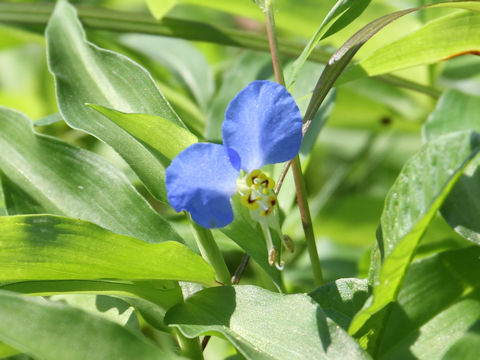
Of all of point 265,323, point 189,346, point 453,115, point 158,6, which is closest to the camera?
point 265,323

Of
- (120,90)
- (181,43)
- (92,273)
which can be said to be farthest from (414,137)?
(92,273)

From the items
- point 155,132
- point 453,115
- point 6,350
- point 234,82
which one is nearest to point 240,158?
point 155,132

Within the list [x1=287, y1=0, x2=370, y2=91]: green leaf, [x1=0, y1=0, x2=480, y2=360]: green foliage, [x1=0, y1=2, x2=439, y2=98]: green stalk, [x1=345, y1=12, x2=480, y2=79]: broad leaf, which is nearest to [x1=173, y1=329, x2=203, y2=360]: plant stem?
[x1=0, y1=0, x2=480, y2=360]: green foliage

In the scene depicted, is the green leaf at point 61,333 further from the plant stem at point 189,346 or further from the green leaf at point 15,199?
the green leaf at point 15,199

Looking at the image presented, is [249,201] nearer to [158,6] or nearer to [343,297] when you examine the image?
[343,297]

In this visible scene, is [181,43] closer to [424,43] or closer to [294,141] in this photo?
[424,43]

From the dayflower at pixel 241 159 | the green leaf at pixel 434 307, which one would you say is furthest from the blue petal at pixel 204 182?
the green leaf at pixel 434 307

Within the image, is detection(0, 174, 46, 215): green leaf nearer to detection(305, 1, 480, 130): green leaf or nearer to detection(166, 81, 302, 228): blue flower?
detection(166, 81, 302, 228): blue flower
